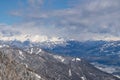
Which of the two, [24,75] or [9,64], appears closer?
[9,64]

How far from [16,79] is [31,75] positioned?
69.2 metres

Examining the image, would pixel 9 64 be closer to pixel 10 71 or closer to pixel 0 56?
pixel 10 71

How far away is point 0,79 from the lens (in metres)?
94.5

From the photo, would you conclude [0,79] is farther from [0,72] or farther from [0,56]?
[0,56]

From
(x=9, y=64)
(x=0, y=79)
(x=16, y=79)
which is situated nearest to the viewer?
(x=9, y=64)

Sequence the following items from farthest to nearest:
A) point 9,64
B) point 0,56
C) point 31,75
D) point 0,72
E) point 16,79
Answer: point 0,56 → point 31,75 → point 0,72 → point 16,79 → point 9,64

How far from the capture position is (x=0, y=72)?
4018 inches

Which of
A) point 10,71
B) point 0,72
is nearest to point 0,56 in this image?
point 0,72

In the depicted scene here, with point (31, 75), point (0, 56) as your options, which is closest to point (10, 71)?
point (31, 75)

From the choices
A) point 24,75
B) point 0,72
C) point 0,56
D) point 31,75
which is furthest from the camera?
point 0,56

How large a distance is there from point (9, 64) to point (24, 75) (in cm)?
5721

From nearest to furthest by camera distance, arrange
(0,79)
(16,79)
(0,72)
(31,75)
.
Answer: (16,79) < (0,79) < (0,72) < (31,75)

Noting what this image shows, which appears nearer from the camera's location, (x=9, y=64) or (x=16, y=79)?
(x=9, y=64)

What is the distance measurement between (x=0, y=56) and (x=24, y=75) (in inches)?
1541
